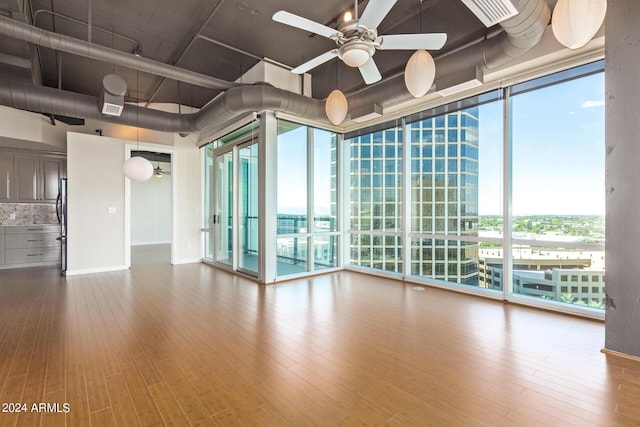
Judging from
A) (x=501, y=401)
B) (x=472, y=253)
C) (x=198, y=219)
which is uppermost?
(x=198, y=219)

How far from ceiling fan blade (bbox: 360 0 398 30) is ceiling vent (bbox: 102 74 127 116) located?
12.6 feet

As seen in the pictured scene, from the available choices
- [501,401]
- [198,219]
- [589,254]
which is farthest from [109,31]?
[589,254]

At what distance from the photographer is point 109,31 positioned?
14.3ft

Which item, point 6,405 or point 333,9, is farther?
point 333,9

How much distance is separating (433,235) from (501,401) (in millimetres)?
3333

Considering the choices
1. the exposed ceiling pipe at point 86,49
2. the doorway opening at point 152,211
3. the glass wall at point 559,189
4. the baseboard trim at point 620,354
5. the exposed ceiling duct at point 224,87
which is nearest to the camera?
the baseboard trim at point 620,354

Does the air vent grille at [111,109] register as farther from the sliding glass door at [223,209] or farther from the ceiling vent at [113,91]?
the sliding glass door at [223,209]

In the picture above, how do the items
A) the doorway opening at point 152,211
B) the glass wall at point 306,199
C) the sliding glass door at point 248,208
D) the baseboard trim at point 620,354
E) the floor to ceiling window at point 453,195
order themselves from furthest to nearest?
the doorway opening at point 152,211 < the sliding glass door at point 248,208 < the glass wall at point 306,199 < the floor to ceiling window at point 453,195 < the baseboard trim at point 620,354

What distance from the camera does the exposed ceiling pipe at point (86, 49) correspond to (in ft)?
10.5

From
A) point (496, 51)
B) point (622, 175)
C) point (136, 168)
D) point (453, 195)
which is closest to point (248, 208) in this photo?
point (136, 168)

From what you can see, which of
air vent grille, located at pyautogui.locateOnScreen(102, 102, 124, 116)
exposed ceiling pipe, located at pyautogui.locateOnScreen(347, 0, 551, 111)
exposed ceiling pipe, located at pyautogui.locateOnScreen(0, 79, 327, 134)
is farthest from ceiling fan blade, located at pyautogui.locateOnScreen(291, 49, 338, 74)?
air vent grille, located at pyautogui.locateOnScreen(102, 102, 124, 116)

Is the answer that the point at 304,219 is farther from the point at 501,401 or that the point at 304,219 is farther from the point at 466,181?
the point at 501,401

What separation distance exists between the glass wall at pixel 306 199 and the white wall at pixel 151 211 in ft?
24.9

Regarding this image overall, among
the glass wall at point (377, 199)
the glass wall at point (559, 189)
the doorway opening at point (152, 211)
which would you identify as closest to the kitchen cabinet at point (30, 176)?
the doorway opening at point (152, 211)
